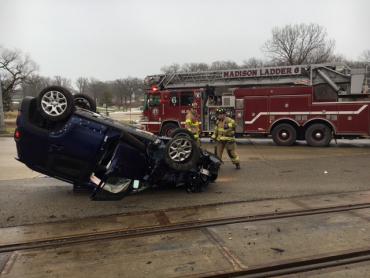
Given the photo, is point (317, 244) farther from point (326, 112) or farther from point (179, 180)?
point (326, 112)

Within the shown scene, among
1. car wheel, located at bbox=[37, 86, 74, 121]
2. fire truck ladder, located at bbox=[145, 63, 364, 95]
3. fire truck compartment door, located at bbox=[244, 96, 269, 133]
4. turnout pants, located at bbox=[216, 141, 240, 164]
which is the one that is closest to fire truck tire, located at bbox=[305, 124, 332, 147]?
fire truck ladder, located at bbox=[145, 63, 364, 95]

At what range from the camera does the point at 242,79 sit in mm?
17531

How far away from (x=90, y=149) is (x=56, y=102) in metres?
0.91

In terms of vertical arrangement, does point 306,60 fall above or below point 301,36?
below

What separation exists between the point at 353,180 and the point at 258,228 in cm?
388

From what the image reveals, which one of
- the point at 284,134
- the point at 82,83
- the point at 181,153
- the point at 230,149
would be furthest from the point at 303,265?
the point at 82,83

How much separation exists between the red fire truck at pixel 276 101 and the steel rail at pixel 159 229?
31.7 feet

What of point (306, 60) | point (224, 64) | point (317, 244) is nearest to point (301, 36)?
point (306, 60)

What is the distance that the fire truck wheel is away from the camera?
15.6m

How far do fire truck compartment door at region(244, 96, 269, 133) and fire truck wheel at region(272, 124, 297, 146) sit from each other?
46cm

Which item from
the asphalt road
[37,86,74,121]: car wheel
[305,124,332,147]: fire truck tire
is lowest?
the asphalt road

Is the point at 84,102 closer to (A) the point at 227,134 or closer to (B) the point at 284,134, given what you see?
(A) the point at 227,134

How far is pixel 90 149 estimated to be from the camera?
6.32m

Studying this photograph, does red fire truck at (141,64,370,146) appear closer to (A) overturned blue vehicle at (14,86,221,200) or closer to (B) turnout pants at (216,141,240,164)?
(B) turnout pants at (216,141,240,164)
